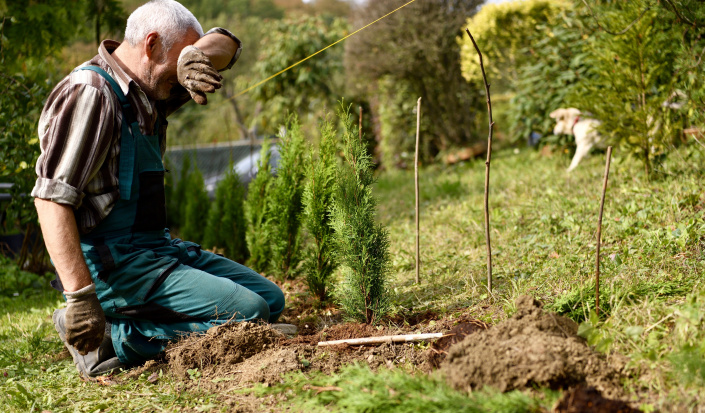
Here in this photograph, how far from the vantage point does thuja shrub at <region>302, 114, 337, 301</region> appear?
11.2 ft

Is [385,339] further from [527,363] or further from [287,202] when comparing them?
[287,202]

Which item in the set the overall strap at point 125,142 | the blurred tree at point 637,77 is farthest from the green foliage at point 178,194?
the blurred tree at point 637,77

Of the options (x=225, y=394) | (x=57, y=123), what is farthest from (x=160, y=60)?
(x=225, y=394)

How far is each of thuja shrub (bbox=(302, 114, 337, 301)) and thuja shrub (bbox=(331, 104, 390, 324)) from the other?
0.52 meters

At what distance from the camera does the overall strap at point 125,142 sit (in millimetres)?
2635

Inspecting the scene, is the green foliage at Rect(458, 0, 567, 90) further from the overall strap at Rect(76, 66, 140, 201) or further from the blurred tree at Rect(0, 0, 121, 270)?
the overall strap at Rect(76, 66, 140, 201)

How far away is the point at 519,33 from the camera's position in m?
8.45

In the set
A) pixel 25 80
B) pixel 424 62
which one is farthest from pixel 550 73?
pixel 25 80

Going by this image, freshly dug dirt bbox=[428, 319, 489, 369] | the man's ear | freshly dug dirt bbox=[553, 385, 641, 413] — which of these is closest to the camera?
freshly dug dirt bbox=[553, 385, 641, 413]

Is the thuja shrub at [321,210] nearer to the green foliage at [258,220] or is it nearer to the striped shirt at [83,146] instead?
the green foliage at [258,220]

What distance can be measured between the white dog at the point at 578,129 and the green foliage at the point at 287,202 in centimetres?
302

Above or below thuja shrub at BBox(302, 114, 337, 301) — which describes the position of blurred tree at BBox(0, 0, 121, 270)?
above

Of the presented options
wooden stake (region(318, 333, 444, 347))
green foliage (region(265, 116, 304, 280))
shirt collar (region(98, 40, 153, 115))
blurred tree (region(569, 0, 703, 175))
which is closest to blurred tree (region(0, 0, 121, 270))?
green foliage (region(265, 116, 304, 280))

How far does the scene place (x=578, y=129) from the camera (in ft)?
19.0
